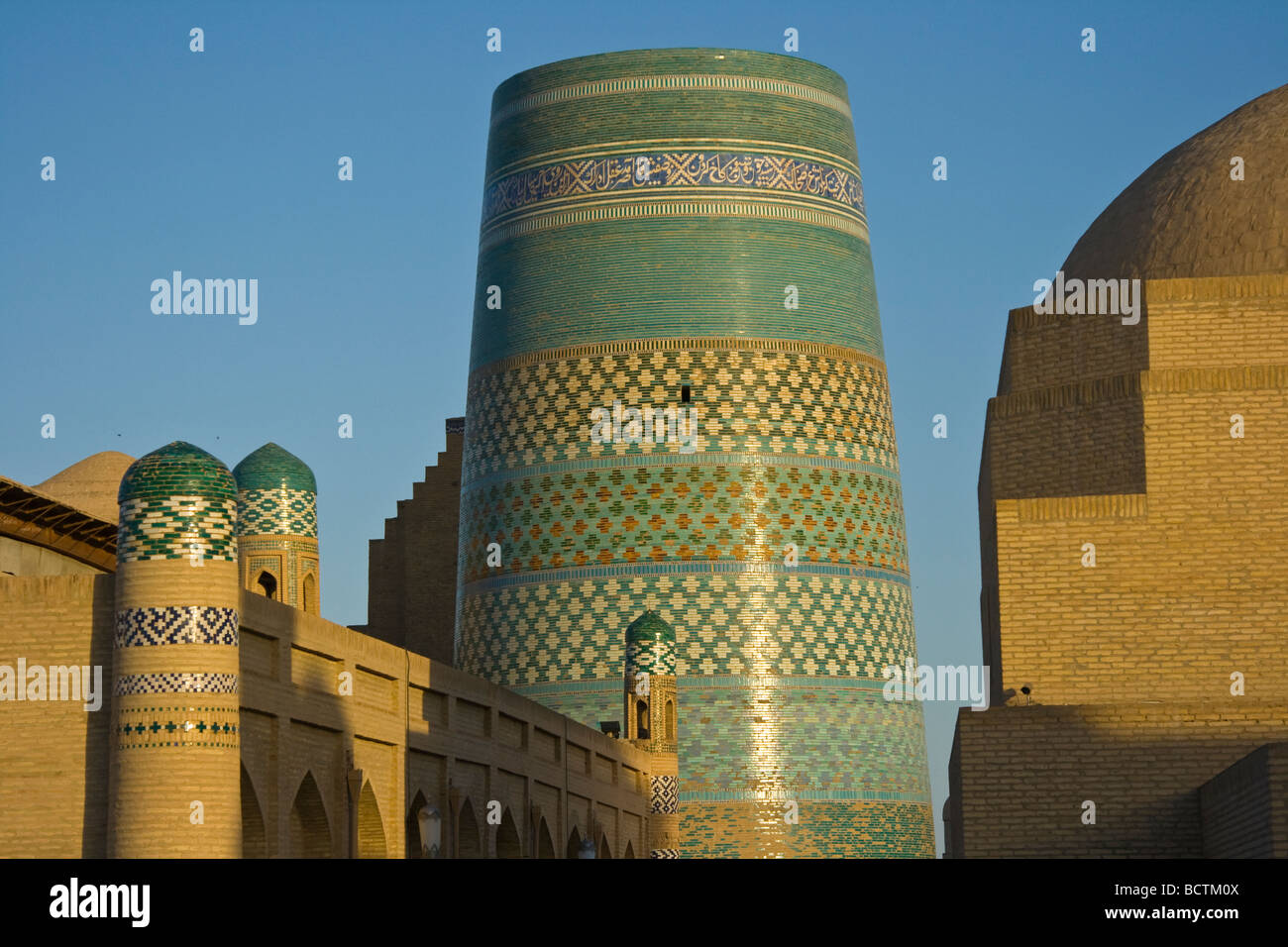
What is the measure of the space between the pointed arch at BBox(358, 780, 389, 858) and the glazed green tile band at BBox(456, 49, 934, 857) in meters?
5.10

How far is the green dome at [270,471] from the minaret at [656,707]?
351cm

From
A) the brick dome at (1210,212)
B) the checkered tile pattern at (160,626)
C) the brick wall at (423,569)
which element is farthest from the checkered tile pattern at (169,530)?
the brick wall at (423,569)

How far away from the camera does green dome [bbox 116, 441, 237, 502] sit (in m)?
11.4

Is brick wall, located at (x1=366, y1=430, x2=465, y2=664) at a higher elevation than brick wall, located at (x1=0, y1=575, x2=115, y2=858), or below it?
higher

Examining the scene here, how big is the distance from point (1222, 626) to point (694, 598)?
6426 mm

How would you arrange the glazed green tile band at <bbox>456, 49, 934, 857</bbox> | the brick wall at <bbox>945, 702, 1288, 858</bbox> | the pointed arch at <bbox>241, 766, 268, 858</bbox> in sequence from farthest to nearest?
the glazed green tile band at <bbox>456, 49, 934, 857</bbox> → the brick wall at <bbox>945, 702, 1288, 858</bbox> → the pointed arch at <bbox>241, 766, 268, 858</bbox>

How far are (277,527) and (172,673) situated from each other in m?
5.01

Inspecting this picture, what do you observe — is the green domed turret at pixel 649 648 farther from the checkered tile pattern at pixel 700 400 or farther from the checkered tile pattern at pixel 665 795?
the checkered tile pattern at pixel 700 400

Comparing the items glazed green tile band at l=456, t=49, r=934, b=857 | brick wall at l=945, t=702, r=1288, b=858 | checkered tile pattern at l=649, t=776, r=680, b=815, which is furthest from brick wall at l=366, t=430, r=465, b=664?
brick wall at l=945, t=702, r=1288, b=858

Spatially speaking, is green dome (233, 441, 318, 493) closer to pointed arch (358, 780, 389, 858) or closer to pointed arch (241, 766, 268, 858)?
pointed arch (358, 780, 389, 858)
